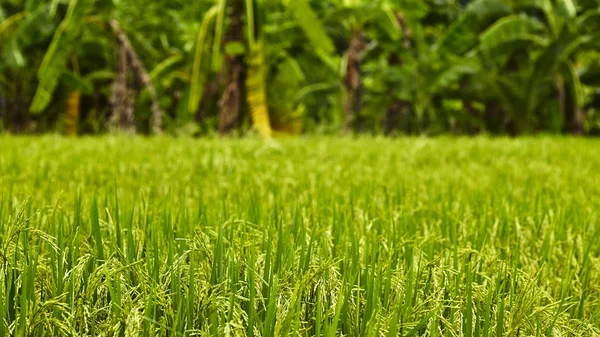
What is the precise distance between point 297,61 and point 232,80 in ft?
12.8

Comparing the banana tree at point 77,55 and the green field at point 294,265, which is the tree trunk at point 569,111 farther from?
the green field at point 294,265

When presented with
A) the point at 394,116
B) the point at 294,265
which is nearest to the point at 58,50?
the point at 394,116

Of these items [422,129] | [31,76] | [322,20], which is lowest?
[422,129]

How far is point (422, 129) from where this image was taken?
15.0m

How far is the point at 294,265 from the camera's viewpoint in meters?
1.31

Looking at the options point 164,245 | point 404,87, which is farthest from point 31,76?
point 164,245

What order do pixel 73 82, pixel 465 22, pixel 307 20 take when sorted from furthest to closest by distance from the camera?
pixel 73 82, pixel 465 22, pixel 307 20

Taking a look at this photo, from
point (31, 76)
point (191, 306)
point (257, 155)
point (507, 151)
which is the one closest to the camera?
point (191, 306)

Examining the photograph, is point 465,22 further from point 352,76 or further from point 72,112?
point 72,112

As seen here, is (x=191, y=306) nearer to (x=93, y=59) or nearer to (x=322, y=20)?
(x=322, y=20)

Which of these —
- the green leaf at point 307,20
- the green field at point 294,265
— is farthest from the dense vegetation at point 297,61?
the green field at point 294,265

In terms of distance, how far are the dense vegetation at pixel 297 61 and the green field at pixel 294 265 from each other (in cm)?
618

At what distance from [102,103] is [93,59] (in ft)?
7.08

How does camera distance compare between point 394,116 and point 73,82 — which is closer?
point 73,82
